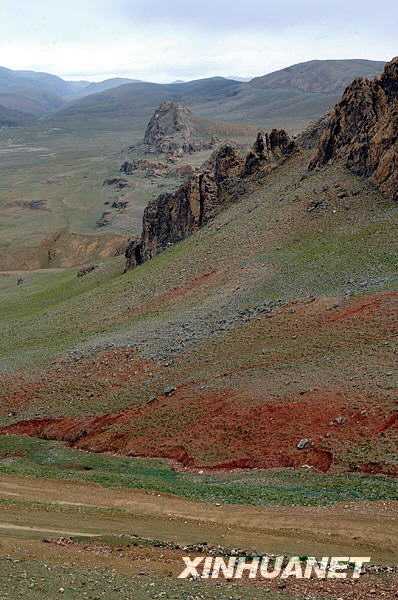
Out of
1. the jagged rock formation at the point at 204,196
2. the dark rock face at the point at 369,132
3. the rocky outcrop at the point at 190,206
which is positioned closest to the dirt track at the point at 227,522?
the dark rock face at the point at 369,132

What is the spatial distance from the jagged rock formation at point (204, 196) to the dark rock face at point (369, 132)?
10.4 metres

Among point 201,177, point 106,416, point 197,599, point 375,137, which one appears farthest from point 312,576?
point 201,177

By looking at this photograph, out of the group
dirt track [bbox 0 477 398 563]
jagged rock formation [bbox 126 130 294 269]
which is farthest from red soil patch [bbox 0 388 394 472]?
jagged rock formation [bbox 126 130 294 269]

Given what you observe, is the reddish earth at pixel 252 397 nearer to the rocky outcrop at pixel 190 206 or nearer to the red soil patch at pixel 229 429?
the red soil patch at pixel 229 429

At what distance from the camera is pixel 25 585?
17766 mm

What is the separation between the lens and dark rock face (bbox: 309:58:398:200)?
55.6 meters

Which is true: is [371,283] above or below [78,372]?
above

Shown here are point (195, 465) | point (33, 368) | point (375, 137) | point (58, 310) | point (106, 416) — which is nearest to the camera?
point (195, 465)

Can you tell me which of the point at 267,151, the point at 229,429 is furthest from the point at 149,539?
the point at 267,151

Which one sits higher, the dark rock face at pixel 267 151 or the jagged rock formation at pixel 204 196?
the dark rock face at pixel 267 151

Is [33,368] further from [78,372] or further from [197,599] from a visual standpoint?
[197,599]

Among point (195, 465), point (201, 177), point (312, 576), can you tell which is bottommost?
point (195, 465)

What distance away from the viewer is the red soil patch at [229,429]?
A: 30.5 metres

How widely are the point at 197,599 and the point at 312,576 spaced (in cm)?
404
